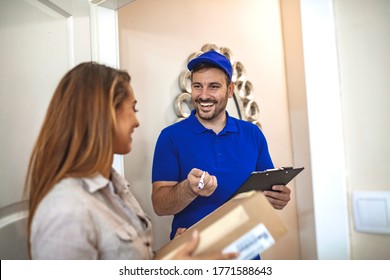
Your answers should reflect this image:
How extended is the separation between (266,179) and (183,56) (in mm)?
822

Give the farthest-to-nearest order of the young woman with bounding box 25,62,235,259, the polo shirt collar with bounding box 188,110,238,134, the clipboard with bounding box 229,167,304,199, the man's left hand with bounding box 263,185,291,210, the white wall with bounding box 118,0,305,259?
the white wall with bounding box 118,0,305,259, the polo shirt collar with bounding box 188,110,238,134, the man's left hand with bounding box 263,185,291,210, the clipboard with bounding box 229,167,304,199, the young woman with bounding box 25,62,235,259

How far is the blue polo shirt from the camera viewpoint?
118 centimetres

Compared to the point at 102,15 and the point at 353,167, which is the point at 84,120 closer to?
the point at 353,167

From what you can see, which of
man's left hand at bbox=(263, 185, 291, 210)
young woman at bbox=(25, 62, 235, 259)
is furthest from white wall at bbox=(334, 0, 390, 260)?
man's left hand at bbox=(263, 185, 291, 210)

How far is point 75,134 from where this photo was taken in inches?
25.1

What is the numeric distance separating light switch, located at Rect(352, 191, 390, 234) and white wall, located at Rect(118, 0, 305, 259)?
2.92 feet

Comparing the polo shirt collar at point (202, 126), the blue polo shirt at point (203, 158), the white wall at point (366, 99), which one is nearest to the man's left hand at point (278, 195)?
the blue polo shirt at point (203, 158)

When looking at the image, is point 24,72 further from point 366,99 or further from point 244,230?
point 366,99

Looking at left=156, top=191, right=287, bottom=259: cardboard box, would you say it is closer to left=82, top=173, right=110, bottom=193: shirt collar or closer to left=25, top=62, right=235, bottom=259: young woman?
left=25, top=62, right=235, bottom=259: young woman

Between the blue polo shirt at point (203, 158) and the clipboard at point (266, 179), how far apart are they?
16 centimetres

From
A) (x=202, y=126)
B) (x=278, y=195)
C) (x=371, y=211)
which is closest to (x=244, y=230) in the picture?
(x=371, y=211)

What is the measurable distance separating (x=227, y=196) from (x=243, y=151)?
0.18 metres

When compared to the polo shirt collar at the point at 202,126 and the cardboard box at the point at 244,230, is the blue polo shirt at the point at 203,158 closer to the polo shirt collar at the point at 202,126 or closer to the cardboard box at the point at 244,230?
the polo shirt collar at the point at 202,126

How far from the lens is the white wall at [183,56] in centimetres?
140
